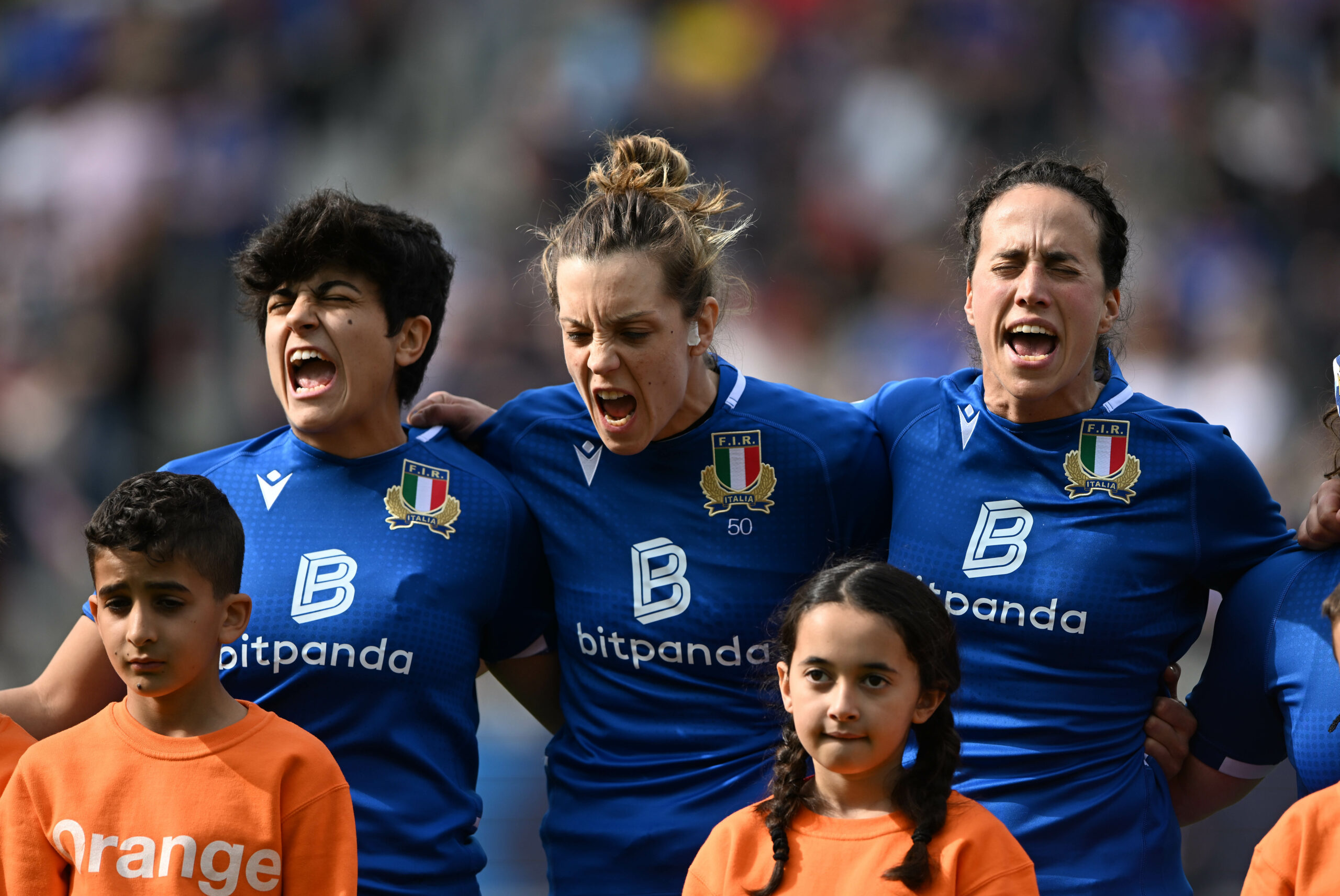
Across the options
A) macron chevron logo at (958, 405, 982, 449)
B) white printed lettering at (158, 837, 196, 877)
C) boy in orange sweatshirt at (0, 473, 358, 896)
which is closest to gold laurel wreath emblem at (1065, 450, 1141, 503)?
macron chevron logo at (958, 405, 982, 449)

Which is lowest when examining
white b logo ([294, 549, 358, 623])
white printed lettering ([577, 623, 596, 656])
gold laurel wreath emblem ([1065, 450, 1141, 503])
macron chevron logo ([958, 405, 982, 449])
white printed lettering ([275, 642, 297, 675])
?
white printed lettering ([275, 642, 297, 675])

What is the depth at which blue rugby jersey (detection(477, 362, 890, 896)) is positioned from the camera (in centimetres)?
320

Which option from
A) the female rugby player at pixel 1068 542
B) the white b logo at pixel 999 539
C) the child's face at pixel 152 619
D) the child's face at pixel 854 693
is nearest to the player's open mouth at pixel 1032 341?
the female rugby player at pixel 1068 542

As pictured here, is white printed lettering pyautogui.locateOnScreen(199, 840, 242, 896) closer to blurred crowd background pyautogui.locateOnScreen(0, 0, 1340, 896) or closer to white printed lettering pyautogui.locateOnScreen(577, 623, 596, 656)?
white printed lettering pyautogui.locateOnScreen(577, 623, 596, 656)

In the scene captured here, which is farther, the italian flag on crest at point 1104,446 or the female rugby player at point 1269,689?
the italian flag on crest at point 1104,446

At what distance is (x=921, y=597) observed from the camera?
281 cm

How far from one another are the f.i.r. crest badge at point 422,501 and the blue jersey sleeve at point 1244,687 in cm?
169

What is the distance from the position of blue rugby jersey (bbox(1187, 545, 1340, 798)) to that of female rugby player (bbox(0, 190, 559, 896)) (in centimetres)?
150

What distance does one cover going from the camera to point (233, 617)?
2885 millimetres

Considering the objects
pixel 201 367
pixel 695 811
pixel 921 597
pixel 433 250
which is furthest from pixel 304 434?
pixel 201 367

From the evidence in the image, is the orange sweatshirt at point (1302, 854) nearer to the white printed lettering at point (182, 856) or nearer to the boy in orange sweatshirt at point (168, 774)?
the boy in orange sweatshirt at point (168, 774)

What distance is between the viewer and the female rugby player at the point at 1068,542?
3.06 metres

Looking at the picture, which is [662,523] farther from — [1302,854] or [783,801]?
[1302,854]

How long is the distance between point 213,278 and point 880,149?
4045 mm
